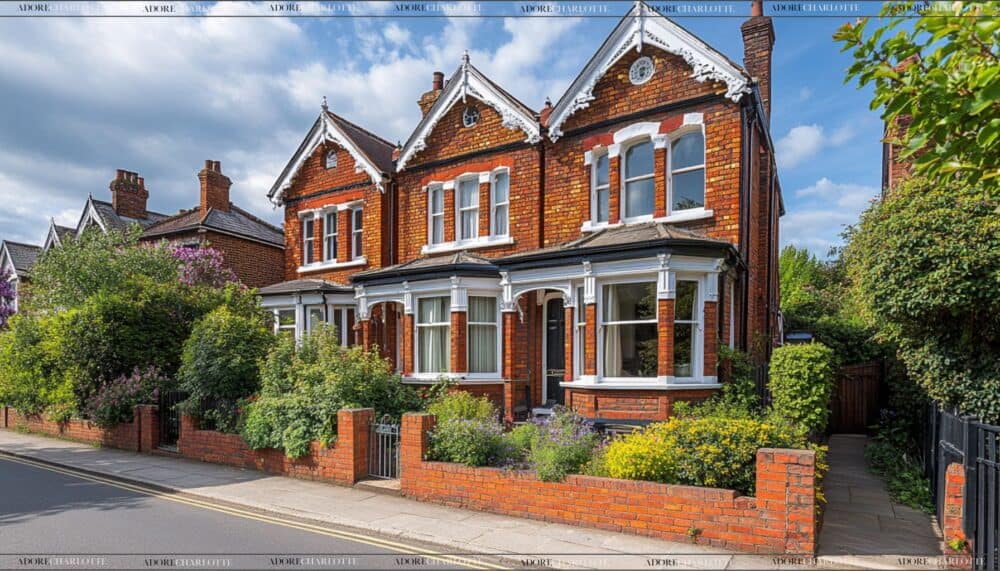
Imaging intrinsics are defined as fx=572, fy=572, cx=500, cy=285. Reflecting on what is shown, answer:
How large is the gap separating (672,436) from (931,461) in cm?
500

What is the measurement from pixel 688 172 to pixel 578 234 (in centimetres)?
284

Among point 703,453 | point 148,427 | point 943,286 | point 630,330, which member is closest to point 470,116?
point 630,330

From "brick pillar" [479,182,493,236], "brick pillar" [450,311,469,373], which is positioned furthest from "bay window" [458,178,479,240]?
"brick pillar" [450,311,469,373]

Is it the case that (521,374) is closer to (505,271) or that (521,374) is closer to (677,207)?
(505,271)

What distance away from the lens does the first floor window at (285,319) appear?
18234 mm

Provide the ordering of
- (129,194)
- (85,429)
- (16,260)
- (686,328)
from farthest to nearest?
(16,260)
(129,194)
(85,429)
(686,328)

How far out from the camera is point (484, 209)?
15453 mm

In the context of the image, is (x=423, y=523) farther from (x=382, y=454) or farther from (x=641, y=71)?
(x=641, y=71)

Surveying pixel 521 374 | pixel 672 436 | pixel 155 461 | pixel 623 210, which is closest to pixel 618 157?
pixel 623 210

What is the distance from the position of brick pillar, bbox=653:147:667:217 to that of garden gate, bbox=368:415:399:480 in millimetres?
7334

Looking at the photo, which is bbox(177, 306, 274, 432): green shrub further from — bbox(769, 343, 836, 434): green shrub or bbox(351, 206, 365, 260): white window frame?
bbox(769, 343, 836, 434): green shrub

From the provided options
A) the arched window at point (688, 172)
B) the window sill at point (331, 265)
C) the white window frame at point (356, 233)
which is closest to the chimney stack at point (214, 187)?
the window sill at point (331, 265)

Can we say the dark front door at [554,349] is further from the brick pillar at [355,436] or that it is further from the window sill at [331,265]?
the window sill at [331,265]

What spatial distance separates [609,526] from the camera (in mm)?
6922
